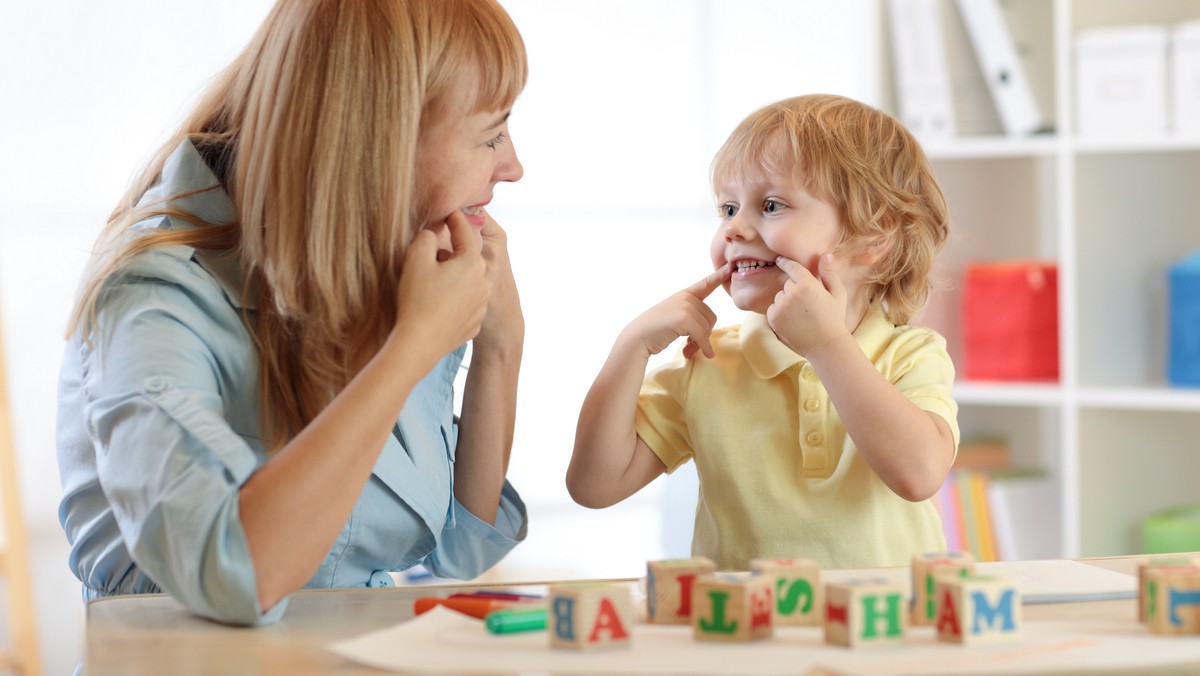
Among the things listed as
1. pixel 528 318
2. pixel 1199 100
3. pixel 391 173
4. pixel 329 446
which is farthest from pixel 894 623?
pixel 528 318

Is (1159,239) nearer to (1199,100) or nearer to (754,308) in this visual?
(1199,100)

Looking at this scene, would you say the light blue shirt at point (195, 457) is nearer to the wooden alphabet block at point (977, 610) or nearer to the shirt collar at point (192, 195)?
the shirt collar at point (192, 195)

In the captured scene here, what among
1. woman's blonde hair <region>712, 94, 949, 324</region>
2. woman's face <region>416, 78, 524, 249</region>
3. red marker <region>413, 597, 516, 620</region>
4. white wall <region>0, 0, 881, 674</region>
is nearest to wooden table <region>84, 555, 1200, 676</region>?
red marker <region>413, 597, 516, 620</region>

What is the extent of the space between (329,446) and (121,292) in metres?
0.24

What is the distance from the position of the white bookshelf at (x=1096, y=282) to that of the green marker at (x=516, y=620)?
1.71 meters

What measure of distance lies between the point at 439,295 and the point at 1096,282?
5.86ft

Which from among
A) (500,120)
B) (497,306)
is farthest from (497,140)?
(497,306)

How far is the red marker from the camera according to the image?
0.84 m

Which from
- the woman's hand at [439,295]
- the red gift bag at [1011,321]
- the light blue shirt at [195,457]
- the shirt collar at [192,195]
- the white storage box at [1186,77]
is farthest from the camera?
the red gift bag at [1011,321]

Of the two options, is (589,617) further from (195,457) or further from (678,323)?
(678,323)

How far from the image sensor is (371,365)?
94 cm

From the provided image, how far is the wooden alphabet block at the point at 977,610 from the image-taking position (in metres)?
0.76

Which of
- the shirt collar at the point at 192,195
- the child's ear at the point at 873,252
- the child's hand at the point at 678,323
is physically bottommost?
the child's hand at the point at 678,323

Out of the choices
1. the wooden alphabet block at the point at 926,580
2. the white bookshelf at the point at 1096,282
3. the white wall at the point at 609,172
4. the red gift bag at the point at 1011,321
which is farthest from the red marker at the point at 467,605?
the white wall at the point at 609,172
